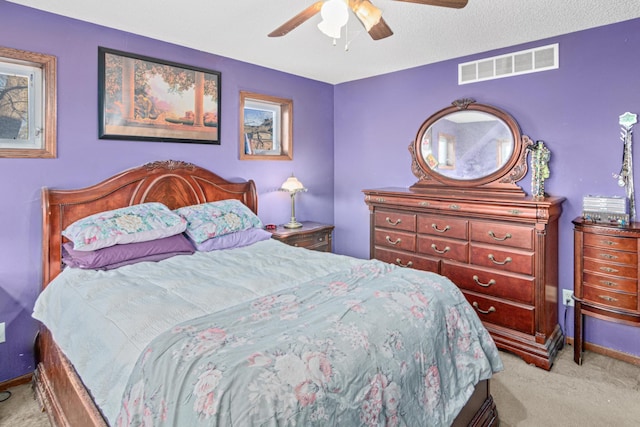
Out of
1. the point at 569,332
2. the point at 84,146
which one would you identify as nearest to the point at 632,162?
the point at 569,332

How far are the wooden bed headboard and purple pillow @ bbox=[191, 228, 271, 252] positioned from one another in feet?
1.77

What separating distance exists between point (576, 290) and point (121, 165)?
11.6ft

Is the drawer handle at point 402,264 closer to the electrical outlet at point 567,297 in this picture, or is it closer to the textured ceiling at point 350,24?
the electrical outlet at point 567,297

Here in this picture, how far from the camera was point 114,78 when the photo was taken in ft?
9.51

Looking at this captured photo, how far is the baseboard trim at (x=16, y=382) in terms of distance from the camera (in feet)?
8.22

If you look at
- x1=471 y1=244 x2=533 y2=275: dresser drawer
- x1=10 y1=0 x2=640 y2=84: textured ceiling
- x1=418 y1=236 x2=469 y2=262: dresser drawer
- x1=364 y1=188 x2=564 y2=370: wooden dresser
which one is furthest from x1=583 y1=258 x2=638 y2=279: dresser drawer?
x1=10 y1=0 x2=640 y2=84: textured ceiling

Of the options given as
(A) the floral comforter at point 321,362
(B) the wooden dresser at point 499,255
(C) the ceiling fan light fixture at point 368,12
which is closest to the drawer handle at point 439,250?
(B) the wooden dresser at point 499,255

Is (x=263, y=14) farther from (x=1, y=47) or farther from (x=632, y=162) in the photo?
(x=632, y=162)

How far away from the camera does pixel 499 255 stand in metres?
2.97

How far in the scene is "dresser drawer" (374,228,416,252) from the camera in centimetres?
350

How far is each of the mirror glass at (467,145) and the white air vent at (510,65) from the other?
327 mm

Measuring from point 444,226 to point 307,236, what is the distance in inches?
52.8

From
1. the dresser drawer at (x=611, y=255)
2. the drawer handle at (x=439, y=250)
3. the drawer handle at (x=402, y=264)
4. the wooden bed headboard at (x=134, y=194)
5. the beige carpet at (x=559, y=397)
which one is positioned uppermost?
the wooden bed headboard at (x=134, y=194)

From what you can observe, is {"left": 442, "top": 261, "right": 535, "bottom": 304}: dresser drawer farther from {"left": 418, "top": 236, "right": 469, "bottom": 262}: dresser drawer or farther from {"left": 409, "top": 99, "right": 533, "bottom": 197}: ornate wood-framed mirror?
{"left": 409, "top": 99, "right": 533, "bottom": 197}: ornate wood-framed mirror
